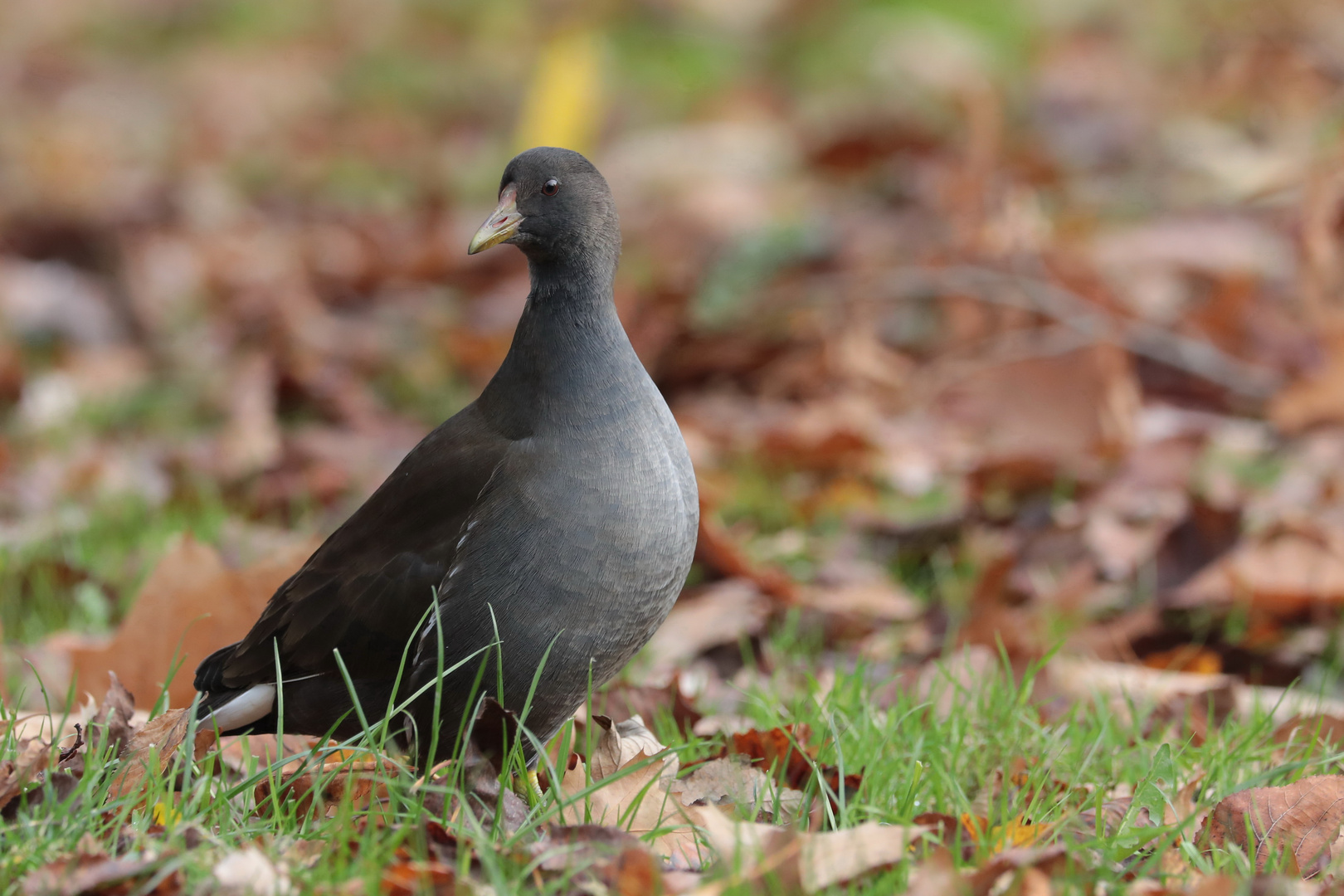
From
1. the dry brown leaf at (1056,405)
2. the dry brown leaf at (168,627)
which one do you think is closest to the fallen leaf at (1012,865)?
the dry brown leaf at (168,627)

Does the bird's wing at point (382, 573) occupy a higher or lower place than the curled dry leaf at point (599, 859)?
higher

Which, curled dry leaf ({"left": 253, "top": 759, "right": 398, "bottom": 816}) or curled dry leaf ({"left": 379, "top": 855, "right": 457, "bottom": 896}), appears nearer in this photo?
curled dry leaf ({"left": 379, "top": 855, "right": 457, "bottom": 896})

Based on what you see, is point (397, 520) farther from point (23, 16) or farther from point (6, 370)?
point (23, 16)

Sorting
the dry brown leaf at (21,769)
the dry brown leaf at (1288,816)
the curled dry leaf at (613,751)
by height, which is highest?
the dry brown leaf at (21,769)

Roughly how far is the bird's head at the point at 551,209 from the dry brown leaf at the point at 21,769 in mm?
1117

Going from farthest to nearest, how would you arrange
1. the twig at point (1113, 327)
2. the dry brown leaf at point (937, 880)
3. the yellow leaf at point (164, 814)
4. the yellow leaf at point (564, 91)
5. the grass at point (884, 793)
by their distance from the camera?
the yellow leaf at point (564, 91) < the twig at point (1113, 327) < the yellow leaf at point (164, 814) < the grass at point (884, 793) < the dry brown leaf at point (937, 880)

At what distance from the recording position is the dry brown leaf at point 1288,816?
2.33 metres

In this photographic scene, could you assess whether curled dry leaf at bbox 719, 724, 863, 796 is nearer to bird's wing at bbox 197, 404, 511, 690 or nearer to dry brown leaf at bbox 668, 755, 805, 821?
dry brown leaf at bbox 668, 755, 805, 821

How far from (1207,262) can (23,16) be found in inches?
448

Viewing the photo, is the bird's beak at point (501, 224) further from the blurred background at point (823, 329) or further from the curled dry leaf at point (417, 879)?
the curled dry leaf at point (417, 879)

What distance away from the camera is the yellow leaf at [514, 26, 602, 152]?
7578 millimetres

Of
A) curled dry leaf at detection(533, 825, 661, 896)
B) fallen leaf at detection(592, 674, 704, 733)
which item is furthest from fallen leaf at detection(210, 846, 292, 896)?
fallen leaf at detection(592, 674, 704, 733)

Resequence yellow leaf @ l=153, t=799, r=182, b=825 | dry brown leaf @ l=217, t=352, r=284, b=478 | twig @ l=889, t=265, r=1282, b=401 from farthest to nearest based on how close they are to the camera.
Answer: twig @ l=889, t=265, r=1282, b=401, dry brown leaf @ l=217, t=352, r=284, b=478, yellow leaf @ l=153, t=799, r=182, b=825

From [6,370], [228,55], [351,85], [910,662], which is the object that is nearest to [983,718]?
[910,662]
